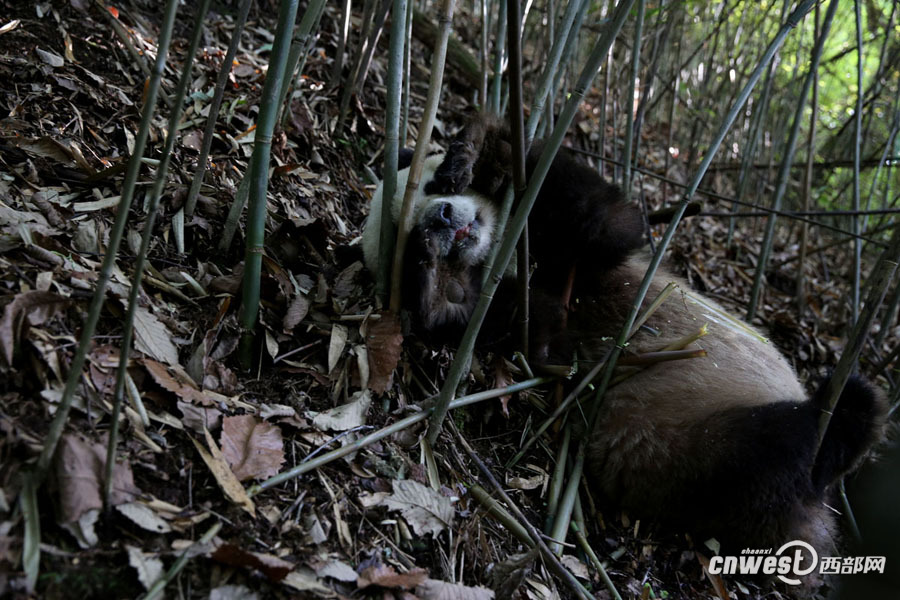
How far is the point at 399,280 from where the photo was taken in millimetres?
2875

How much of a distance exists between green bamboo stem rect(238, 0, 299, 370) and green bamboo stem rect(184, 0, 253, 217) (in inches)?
15.4

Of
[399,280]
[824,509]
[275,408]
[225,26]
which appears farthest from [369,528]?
[225,26]

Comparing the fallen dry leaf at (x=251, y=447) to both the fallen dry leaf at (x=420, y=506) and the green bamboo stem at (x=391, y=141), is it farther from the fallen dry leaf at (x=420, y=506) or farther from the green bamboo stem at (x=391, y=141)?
the green bamboo stem at (x=391, y=141)

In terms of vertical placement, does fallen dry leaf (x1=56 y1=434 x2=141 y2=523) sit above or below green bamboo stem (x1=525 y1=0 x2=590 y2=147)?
below

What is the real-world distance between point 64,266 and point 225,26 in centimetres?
312

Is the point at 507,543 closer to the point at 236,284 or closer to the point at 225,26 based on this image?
the point at 236,284

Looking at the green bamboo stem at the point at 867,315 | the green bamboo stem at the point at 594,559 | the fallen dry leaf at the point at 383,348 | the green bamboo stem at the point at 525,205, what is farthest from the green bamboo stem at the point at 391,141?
the green bamboo stem at the point at 867,315

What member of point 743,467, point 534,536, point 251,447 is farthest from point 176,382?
point 743,467

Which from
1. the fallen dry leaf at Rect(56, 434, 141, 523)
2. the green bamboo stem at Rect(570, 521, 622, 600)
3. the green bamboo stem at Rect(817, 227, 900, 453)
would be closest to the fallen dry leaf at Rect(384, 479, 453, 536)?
the green bamboo stem at Rect(570, 521, 622, 600)

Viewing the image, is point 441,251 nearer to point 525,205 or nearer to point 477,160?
point 477,160

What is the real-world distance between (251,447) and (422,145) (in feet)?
4.28

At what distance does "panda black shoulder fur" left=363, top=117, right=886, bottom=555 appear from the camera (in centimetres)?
303

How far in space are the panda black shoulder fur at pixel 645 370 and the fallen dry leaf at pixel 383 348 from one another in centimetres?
→ 21

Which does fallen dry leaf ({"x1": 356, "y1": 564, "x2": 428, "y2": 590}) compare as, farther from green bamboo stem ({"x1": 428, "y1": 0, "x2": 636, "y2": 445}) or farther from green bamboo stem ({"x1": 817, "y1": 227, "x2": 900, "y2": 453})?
green bamboo stem ({"x1": 817, "y1": 227, "x2": 900, "y2": 453})
